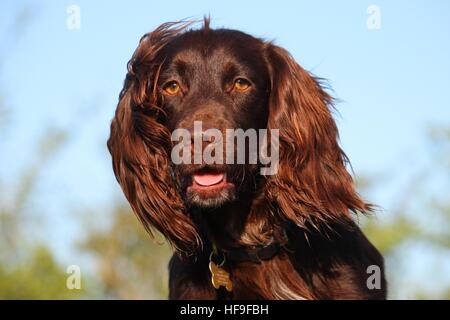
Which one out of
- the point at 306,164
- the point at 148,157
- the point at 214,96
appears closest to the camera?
the point at 214,96

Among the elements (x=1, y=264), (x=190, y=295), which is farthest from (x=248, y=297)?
(x=1, y=264)

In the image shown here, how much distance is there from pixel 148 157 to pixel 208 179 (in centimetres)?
58

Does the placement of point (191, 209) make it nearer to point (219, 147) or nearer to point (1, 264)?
point (219, 147)

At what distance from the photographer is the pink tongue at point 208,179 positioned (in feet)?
15.0

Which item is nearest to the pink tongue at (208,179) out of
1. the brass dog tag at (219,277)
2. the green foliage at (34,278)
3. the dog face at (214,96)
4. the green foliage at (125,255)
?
the dog face at (214,96)

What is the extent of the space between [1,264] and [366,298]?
1387 cm

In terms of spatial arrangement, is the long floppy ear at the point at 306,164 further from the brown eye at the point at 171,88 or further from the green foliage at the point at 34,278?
the green foliage at the point at 34,278

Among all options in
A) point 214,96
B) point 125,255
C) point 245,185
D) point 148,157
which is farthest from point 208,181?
point 125,255

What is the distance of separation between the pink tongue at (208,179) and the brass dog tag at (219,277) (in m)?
0.53

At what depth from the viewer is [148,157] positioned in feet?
16.4

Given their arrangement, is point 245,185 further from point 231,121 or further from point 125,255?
point 125,255

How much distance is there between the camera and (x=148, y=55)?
508cm

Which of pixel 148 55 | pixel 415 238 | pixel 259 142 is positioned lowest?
pixel 415 238

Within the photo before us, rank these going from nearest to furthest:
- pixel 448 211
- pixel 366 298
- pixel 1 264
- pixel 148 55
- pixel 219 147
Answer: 1. pixel 219 147
2. pixel 366 298
3. pixel 148 55
4. pixel 1 264
5. pixel 448 211
